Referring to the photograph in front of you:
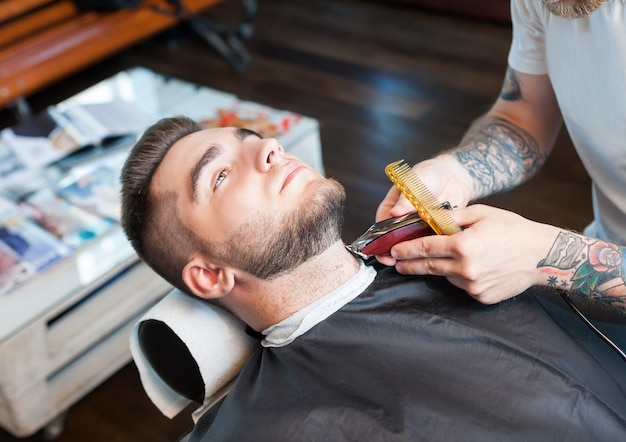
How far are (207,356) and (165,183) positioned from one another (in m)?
0.30

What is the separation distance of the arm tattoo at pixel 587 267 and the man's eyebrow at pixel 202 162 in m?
0.57

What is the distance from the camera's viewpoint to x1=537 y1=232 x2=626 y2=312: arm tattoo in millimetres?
1156

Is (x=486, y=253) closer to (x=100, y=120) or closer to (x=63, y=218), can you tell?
(x=63, y=218)

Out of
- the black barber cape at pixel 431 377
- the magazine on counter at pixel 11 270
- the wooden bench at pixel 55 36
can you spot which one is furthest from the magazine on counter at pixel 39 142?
the black barber cape at pixel 431 377

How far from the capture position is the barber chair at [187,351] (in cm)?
121

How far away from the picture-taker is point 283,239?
122 centimetres

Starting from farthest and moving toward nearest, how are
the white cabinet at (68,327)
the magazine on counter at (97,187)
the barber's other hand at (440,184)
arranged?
the magazine on counter at (97,187)
the white cabinet at (68,327)
the barber's other hand at (440,184)

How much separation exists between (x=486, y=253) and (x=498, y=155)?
1.28ft

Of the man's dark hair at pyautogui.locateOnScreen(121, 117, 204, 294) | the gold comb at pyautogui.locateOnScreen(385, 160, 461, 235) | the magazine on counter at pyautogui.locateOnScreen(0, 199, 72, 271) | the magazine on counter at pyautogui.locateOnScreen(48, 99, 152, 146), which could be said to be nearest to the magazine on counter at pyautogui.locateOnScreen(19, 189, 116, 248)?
the magazine on counter at pyautogui.locateOnScreen(0, 199, 72, 271)

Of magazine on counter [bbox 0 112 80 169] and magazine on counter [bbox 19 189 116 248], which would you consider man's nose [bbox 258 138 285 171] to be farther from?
A: magazine on counter [bbox 0 112 80 169]

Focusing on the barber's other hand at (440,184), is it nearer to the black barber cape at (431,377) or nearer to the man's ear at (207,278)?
the black barber cape at (431,377)

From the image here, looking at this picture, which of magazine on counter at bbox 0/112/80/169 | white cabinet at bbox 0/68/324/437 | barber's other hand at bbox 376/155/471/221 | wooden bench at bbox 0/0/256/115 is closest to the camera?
barber's other hand at bbox 376/155/471/221

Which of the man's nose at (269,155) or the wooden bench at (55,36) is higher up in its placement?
the man's nose at (269,155)

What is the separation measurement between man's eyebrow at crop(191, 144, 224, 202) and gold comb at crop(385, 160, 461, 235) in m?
0.32
